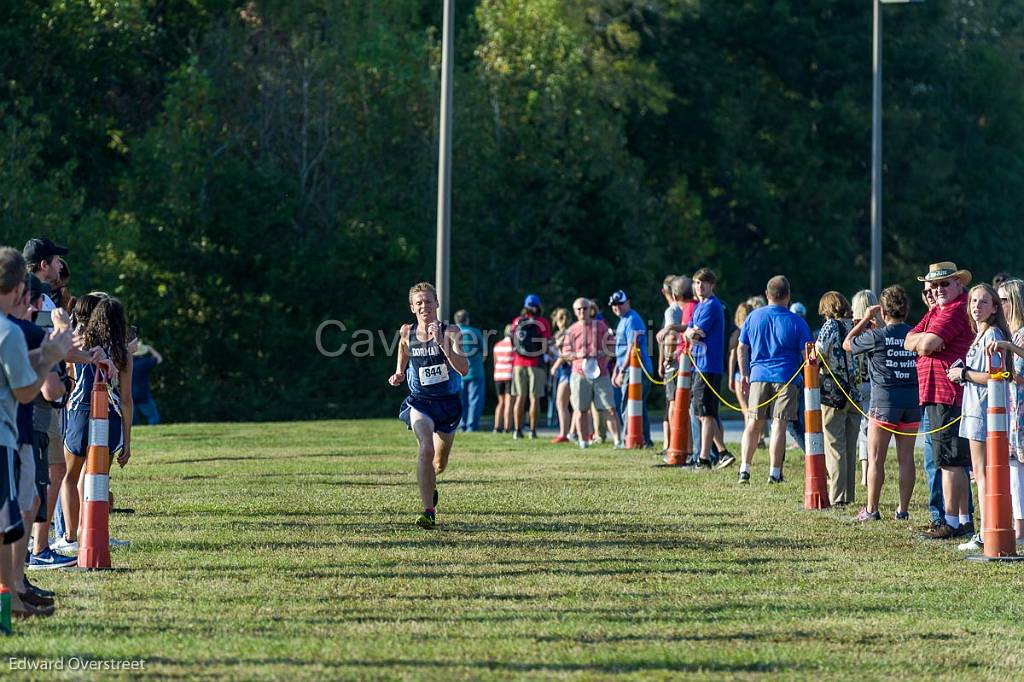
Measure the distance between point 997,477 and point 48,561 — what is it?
6.36 meters

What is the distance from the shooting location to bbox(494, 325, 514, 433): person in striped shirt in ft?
86.9

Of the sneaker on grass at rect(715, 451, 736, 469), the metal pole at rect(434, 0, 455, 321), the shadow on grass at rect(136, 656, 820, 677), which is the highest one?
the metal pole at rect(434, 0, 455, 321)

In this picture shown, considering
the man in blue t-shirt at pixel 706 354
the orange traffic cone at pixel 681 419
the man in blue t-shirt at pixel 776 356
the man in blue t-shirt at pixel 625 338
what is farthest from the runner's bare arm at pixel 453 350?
the man in blue t-shirt at pixel 625 338

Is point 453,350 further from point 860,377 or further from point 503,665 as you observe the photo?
point 503,665

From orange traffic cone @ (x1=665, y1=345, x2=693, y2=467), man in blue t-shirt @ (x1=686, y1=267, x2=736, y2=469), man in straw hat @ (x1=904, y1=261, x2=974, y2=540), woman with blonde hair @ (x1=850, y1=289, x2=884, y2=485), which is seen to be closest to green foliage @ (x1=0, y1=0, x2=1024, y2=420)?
orange traffic cone @ (x1=665, y1=345, x2=693, y2=467)

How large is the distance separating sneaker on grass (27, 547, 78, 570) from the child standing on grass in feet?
20.0

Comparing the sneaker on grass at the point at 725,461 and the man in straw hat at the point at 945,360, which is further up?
the man in straw hat at the point at 945,360

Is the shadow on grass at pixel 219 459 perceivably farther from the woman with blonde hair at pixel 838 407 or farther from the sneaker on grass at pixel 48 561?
the sneaker on grass at pixel 48 561

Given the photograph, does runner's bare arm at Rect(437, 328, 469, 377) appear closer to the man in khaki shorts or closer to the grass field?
the grass field

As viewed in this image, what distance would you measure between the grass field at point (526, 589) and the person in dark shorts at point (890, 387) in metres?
0.53

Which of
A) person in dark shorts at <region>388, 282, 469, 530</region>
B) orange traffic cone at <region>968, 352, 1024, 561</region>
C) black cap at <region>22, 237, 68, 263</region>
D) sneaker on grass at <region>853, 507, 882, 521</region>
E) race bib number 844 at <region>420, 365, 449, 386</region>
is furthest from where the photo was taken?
sneaker on grass at <region>853, 507, 882, 521</region>

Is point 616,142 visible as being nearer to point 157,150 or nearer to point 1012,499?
point 157,150

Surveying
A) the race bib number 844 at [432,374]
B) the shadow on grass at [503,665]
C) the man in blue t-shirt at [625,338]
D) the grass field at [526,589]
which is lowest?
the shadow on grass at [503,665]

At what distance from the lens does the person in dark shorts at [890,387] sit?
45.7 feet
